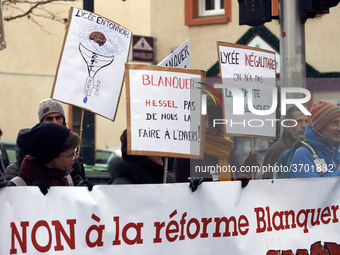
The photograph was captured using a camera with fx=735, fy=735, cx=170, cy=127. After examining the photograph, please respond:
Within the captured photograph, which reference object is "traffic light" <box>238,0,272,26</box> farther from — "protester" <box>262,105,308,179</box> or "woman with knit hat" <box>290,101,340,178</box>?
"woman with knit hat" <box>290,101,340,178</box>

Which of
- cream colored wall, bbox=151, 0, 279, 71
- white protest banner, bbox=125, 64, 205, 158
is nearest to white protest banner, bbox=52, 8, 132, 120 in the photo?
white protest banner, bbox=125, 64, 205, 158

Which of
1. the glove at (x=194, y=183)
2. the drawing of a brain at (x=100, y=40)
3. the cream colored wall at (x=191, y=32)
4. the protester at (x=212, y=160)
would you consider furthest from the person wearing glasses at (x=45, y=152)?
the cream colored wall at (x=191, y=32)

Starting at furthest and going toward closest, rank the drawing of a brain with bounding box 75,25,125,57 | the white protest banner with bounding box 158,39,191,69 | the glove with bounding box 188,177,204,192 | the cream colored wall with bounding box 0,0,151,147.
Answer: the cream colored wall with bounding box 0,0,151,147 < the white protest banner with bounding box 158,39,191,69 < the drawing of a brain with bounding box 75,25,125,57 < the glove with bounding box 188,177,204,192

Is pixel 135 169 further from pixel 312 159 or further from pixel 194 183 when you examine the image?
pixel 312 159

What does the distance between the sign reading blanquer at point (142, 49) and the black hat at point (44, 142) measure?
1275 centimetres

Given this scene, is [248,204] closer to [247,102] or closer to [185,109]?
[185,109]

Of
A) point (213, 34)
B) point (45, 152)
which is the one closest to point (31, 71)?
point (213, 34)

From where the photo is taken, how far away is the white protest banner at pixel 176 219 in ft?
11.3

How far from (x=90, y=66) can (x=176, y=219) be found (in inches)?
78.3

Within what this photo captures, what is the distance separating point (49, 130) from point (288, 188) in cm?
154

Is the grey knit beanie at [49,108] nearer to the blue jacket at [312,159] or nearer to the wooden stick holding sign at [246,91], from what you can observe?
the wooden stick holding sign at [246,91]

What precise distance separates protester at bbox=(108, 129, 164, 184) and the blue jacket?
1127mm

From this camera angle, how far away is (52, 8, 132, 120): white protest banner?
539cm

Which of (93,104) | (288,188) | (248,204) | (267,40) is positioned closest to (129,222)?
(248,204)
